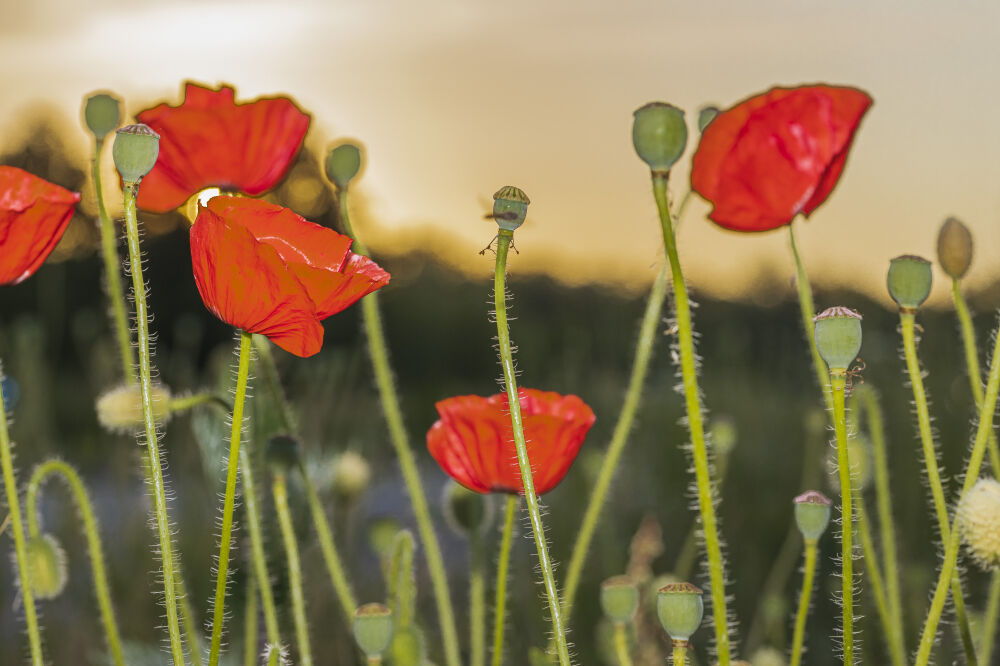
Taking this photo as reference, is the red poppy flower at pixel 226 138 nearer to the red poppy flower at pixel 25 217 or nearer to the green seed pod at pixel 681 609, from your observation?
the red poppy flower at pixel 25 217

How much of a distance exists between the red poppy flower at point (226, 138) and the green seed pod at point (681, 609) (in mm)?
402

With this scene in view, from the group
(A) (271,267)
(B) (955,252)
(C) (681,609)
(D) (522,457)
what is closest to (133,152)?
(A) (271,267)

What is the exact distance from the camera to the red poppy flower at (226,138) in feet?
2.50

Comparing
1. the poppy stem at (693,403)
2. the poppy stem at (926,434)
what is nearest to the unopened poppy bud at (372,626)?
the poppy stem at (693,403)

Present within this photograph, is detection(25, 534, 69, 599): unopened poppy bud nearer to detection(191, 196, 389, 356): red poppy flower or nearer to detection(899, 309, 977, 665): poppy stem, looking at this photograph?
→ detection(191, 196, 389, 356): red poppy flower

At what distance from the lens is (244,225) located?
530 mm

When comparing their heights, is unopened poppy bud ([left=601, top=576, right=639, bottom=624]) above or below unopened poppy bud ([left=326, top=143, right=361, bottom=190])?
below

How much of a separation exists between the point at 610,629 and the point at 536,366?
149 inches

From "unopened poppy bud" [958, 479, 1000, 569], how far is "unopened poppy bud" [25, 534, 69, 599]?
1.95 ft

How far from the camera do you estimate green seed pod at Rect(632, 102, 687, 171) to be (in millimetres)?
514

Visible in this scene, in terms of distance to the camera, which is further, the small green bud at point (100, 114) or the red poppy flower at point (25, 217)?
the small green bud at point (100, 114)

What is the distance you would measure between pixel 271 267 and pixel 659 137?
0.20 meters

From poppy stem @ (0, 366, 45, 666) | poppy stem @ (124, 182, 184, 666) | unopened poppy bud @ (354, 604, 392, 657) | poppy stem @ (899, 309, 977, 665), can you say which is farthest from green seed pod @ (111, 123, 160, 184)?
poppy stem @ (899, 309, 977, 665)

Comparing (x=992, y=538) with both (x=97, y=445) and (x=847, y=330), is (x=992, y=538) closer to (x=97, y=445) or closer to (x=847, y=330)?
(x=847, y=330)
